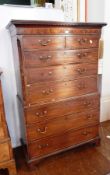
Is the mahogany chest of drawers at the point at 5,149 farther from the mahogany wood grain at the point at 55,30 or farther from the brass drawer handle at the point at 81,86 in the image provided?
the brass drawer handle at the point at 81,86

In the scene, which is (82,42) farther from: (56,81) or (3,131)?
(3,131)

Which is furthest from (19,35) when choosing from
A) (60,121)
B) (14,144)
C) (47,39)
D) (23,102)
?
(14,144)

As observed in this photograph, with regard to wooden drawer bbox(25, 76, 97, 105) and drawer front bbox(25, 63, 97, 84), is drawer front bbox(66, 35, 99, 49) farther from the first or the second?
wooden drawer bbox(25, 76, 97, 105)

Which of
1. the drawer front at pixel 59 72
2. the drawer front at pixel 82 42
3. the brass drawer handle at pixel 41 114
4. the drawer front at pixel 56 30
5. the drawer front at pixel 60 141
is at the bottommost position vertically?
the drawer front at pixel 60 141

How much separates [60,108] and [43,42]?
667 millimetres

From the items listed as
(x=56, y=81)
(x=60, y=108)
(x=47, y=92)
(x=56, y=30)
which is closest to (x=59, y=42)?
(x=56, y=30)

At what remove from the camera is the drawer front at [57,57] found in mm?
1478

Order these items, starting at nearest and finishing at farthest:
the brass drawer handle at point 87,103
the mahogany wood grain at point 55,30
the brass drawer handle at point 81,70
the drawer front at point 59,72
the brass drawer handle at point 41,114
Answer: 1. the mahogany wood grain at point 55,30
2. the drawer front at point 59,72
3. the brass drawer handle at point 41,114
4. the brass drawer handle at point 81,70
5. the brass drawer handle at point 87,103

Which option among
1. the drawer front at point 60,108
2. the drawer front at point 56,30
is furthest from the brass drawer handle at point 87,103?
the drawer front at point 56,30

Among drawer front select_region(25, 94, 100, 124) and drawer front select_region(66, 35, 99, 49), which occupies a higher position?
drawer front select_region(66, 35, 99, 49)

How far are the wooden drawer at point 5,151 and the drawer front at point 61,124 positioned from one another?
199mm

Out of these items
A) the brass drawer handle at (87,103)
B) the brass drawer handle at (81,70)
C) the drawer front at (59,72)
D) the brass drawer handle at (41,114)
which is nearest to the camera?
the drawer front at (59,72)

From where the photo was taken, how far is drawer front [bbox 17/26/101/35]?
1407 mm

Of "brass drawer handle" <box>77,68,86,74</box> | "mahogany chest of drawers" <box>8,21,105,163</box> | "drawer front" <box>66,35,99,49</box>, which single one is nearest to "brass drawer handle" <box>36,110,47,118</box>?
"mahogany chest of drawers" <box>8,21,105,163</box>
